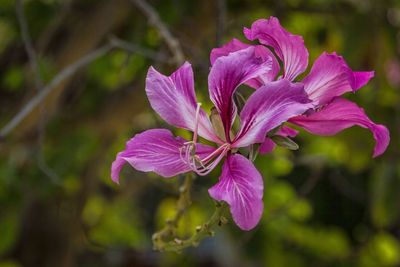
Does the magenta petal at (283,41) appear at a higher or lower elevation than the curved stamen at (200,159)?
higher

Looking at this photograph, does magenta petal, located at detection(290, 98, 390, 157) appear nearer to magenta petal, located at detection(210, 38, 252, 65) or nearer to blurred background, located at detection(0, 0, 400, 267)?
magenta petal, located at detection(210, 38, 252, 65)

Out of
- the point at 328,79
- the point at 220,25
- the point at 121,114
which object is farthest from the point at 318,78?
the point at 121,114

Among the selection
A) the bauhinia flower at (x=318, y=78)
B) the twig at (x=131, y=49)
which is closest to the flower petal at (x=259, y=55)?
the bauhinia flower at (x=318, y=78)

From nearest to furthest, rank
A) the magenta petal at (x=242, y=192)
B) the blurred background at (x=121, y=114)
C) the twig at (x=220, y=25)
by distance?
the magenta petal at (x=242, y=192) < the twig at (x=220, y=25) < the blurred background at (x=121, y=114)

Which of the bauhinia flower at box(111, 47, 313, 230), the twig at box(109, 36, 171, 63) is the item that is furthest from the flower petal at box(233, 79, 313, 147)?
the twig at box(109, 36, 171, 63)

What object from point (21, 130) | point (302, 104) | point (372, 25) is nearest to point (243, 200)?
point (302, 104)

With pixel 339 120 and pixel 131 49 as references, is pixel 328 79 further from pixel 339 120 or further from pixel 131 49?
pixel 131 49

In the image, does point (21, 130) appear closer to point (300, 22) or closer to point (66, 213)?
point (66, 213)

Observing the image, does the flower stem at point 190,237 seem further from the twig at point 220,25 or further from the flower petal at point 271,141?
the twig at point 220,25

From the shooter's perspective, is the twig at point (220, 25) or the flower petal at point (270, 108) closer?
the flower petal at point (270, 108)
